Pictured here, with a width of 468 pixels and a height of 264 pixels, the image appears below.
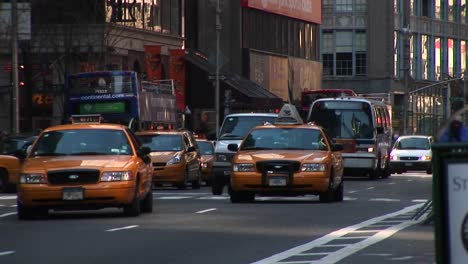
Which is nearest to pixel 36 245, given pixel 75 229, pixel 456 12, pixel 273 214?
pixel 75 229

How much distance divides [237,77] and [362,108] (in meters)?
29.6

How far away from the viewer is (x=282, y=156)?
27.1 metres

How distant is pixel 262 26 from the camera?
85.2 metres

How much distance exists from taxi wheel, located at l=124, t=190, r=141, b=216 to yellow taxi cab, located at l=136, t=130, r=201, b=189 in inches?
575

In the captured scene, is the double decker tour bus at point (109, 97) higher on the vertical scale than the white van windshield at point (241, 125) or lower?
higher

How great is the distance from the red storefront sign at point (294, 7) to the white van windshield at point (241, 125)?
41.6m

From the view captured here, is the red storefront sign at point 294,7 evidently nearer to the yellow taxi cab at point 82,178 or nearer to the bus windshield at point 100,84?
the bus windshield at point 100,84

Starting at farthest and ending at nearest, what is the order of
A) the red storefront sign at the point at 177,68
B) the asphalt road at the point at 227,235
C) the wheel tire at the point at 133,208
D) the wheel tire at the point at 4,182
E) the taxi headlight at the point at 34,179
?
1. the red storefront sign at the point at 177,68
2. the wheel tire at the point at 4,182
3. the wheel tire at the point at 133,208
4. the taxi headlight at the point at 34,179
5. the asphalt road at the point at 227,235

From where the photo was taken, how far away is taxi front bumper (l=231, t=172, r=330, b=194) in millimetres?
26719

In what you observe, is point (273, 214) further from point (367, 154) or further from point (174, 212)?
point (367, 154)

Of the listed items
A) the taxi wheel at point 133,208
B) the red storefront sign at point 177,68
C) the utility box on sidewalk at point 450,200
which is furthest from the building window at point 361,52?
the utility box on sidewalk at point 450,200

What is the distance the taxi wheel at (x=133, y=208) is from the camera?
22391 millimetres

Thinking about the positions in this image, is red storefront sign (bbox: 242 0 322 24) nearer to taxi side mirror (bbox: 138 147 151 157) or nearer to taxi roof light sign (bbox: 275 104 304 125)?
taxi roof light sign (bbox: 275 104 304 125)

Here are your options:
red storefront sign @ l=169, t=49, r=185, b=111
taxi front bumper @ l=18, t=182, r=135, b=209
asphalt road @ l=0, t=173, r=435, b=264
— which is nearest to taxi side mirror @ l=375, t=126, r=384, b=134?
asphalt road @ l=0, t=173, r=435, b=264
